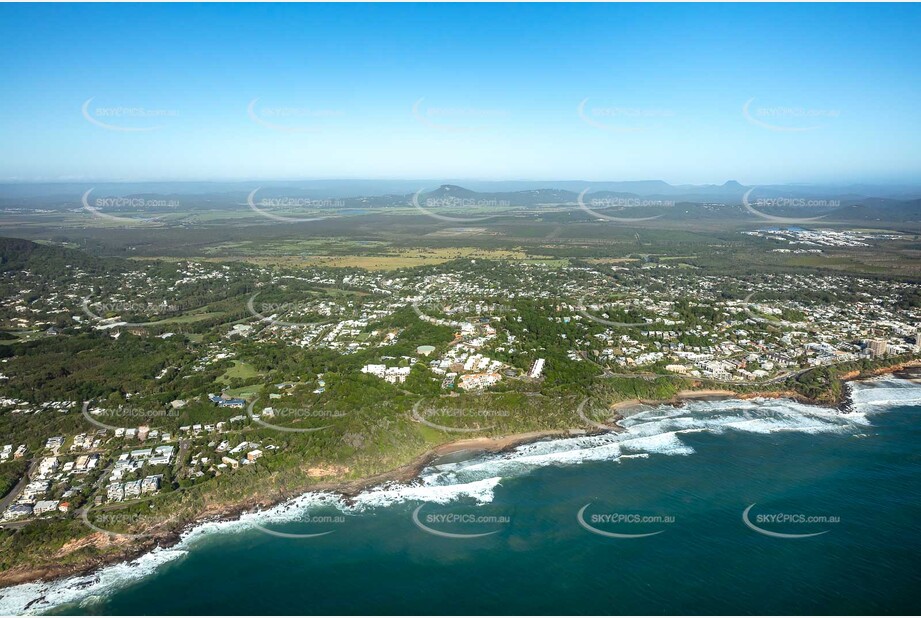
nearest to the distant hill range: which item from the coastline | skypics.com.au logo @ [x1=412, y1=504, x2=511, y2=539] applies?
the coastline

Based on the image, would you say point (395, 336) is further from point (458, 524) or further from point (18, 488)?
point (18, 488)

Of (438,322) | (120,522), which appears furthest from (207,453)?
(438,322)

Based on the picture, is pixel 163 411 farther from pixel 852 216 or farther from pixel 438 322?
pixel 852 216

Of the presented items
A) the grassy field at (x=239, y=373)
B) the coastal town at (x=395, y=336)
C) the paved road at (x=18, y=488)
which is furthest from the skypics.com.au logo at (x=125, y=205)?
the paved road at (x=18, y=488)

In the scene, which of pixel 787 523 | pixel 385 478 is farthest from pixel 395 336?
pixel 787 523

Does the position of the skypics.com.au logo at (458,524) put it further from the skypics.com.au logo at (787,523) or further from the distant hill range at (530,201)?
the distant hill range at (530,201)

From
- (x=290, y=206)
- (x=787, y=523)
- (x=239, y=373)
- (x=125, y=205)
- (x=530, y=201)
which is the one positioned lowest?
(x=787, y=523)

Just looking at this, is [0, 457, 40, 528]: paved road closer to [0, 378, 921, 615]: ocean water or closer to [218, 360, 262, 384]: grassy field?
[0, 378, 921, 615]: ocean water
